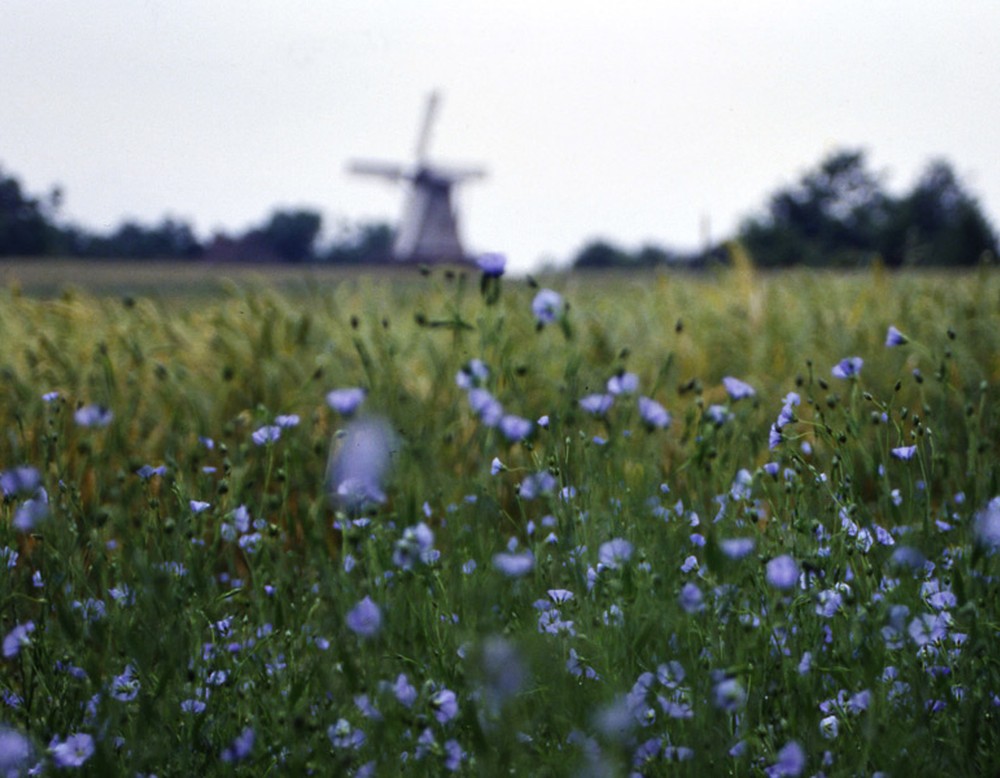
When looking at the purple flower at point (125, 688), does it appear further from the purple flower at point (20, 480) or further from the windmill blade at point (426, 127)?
the windmill blade at point (426, 127)

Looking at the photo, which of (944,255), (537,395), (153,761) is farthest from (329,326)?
(944,255)

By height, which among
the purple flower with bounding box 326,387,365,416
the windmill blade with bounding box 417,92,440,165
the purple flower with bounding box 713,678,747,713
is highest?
the windmill blade with bounding box 417,92,440,165

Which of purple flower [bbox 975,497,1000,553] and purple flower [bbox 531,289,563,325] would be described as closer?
purple flower [bbox 975,497,1000,553]

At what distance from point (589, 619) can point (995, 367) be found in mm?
3381

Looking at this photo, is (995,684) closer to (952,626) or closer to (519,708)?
(952,626)

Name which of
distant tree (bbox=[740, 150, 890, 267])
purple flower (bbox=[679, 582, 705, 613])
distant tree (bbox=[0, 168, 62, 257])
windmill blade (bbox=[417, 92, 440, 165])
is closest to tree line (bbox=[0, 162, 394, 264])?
distant tree (bbox=[0, 168, 62, 257])

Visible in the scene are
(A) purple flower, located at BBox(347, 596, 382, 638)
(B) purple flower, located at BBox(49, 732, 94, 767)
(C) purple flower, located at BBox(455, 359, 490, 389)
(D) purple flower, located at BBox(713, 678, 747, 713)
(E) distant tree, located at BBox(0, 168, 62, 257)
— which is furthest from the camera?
(E) distant tree, located at BBox(0, 168, 62, 257)

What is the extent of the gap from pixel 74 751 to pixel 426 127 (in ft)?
87.9

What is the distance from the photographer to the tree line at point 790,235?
1895 centimetres

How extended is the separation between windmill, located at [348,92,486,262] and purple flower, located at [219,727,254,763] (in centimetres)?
2618

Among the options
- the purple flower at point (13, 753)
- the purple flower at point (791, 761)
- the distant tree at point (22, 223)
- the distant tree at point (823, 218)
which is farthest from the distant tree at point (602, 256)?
Answer: the purple flower at point (791, 761)

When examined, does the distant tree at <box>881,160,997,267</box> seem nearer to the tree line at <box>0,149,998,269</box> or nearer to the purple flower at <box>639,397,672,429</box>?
the tree line at <box>0,149,998,269</box>

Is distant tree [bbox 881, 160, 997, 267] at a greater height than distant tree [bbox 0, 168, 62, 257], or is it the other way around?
distant tree [bbox 881, 160, 997, 267]

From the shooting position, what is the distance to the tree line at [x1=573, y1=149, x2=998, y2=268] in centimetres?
2964
